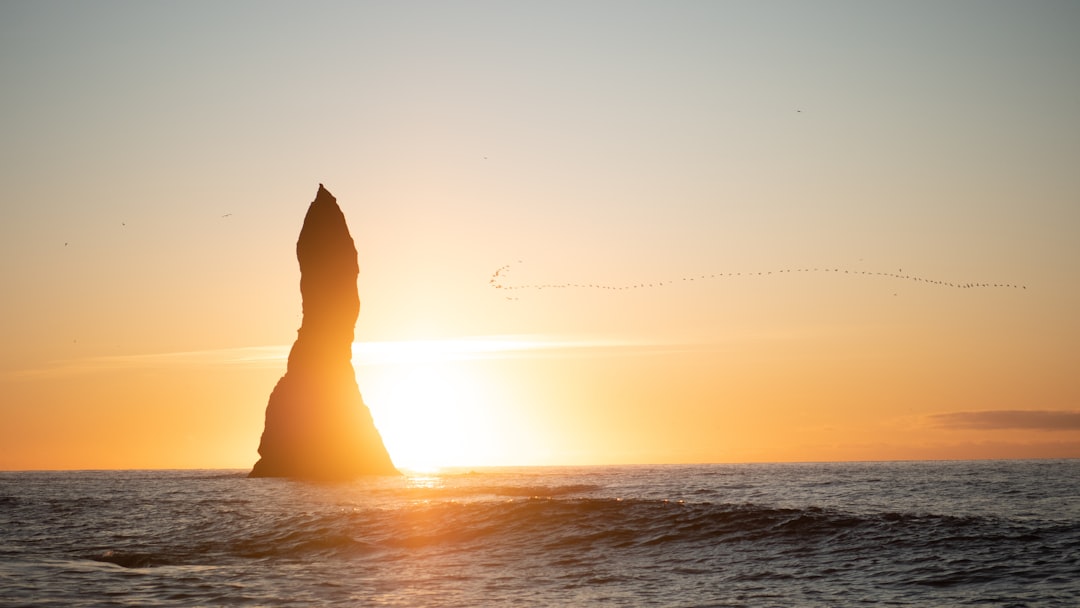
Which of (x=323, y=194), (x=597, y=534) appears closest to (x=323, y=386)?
(x=323, y=194)

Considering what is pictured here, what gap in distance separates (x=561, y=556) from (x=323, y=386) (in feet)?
241

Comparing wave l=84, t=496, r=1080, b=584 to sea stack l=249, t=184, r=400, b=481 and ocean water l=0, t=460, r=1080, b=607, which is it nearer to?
ocean water l=0, t=460, r=1080, b=607

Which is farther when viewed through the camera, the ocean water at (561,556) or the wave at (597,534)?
the wave at (597,534)

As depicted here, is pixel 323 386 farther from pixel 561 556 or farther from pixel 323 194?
pixel 561 556

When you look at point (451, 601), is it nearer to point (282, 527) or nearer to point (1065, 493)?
point (282, 527)

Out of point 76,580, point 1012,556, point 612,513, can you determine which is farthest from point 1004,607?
point 76,580

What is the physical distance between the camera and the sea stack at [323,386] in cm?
9812

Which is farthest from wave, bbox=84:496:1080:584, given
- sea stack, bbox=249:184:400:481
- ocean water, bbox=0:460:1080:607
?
sea stack, bbox=249:184:400:481

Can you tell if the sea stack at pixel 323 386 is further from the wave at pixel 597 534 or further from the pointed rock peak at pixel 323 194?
the wave at pixel 597 534

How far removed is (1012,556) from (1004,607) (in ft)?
22.8

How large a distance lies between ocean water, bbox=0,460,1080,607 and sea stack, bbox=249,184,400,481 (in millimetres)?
51970

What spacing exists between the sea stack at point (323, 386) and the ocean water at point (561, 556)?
5197 centimetres

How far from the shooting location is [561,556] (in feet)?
95.5

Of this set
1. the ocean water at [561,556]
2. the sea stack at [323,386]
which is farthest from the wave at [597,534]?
the sea stack at [323,386]
